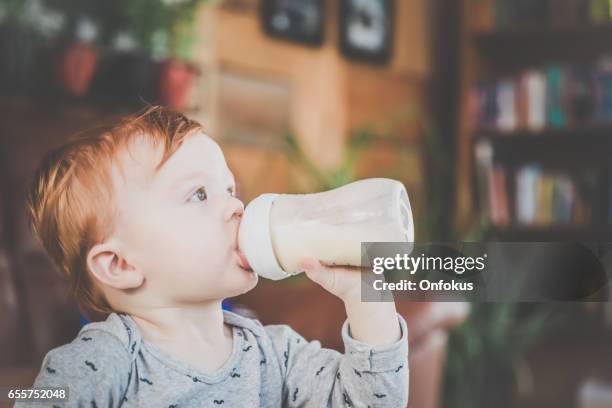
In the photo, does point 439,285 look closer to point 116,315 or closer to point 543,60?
point 116,315

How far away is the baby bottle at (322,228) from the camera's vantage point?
1.66ft

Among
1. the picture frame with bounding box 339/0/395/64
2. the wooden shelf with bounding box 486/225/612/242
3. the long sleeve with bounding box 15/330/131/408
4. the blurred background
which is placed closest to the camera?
the long sleeve with bounding box 15/330/131/408

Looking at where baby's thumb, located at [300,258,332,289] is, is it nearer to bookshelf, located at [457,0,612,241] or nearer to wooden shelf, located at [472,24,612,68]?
bookshelf, located at [457,0,612,241]

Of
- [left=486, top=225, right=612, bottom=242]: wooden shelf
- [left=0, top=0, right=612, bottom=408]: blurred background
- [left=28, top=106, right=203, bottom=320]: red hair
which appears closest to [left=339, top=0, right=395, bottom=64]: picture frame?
[left=0, top=0, right=612, bottom=408]: blurred background

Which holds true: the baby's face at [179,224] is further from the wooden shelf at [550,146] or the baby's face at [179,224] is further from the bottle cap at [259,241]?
the wooden shelf at [550,146]

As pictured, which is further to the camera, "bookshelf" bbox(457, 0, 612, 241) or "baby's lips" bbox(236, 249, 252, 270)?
"bookshelf" bbox(457, 0, 612, 241)

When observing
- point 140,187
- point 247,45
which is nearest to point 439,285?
point 140,187

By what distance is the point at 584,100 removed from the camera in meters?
1.71

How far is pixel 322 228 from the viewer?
51 centimetres

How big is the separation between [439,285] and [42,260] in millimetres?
607

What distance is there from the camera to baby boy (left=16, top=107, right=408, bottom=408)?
0.51 metres

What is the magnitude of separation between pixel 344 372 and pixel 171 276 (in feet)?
0.49

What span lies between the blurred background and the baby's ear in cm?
19

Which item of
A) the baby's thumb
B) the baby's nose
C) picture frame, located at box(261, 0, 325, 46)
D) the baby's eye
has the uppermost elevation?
picture frame, located at box(261, 0, 325, 46)
